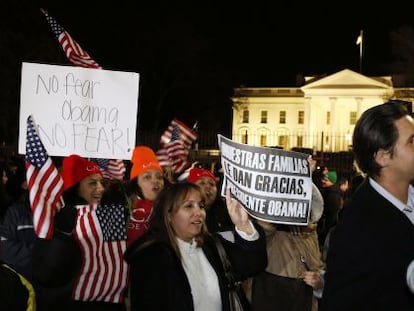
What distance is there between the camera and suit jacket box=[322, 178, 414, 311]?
2.48m

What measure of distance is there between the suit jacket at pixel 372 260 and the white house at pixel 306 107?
60848 mm

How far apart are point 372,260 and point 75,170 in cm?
336

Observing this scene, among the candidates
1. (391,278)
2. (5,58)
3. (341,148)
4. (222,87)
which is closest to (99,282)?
(391,278)

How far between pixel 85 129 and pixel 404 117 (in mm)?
3582

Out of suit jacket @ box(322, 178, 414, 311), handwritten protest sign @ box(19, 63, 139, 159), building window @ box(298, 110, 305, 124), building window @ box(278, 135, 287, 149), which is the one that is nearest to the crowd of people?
suit jacket @ box(322, 178, 414, 311)

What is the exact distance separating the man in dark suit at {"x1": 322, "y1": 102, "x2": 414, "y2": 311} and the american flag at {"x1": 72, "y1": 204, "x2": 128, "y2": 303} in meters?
2.22

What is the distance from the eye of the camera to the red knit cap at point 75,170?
523 centimetres

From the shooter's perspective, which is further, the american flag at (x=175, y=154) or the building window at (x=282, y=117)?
the building window at (x=282, y=117)

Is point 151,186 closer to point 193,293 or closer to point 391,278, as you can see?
point 193,293

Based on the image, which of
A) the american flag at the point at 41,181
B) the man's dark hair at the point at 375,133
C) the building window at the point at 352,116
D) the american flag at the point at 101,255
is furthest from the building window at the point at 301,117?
the man's dark hair at the point at 375,133

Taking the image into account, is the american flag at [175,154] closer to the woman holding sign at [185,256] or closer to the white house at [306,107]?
the woman holding sign at [185,256]

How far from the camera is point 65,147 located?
5.62m

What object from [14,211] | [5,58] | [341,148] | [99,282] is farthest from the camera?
[341,148]

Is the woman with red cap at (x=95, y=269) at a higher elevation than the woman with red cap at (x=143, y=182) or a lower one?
lower
